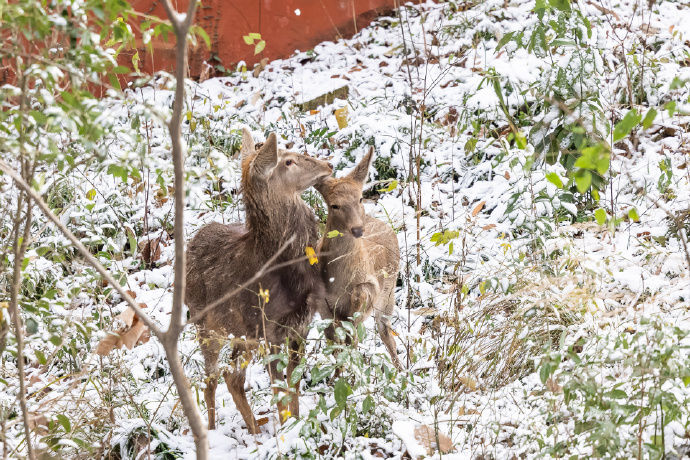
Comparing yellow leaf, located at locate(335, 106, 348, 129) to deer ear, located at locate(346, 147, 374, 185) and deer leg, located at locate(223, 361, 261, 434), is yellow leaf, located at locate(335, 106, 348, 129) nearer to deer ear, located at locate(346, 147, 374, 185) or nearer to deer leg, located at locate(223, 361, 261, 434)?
deer ear, located at locate(346, 147, 374, 185)

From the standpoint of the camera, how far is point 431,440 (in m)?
3.62

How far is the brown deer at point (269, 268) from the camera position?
4.48 meters

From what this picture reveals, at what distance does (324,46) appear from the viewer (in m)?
10.1

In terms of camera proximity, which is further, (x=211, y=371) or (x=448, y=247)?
(x=448, y=247)

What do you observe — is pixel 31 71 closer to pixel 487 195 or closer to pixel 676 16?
pixel 487 195

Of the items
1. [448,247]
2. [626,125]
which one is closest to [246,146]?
[448,247]

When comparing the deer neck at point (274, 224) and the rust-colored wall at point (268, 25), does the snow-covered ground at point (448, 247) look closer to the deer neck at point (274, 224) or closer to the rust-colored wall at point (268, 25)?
the rust-colored wall at point (268, 25)

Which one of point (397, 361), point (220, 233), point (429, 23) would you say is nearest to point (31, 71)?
point (220, 233)

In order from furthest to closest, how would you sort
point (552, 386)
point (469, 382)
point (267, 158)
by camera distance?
point (267, 158) < point (469, 382) < point (552, 386)

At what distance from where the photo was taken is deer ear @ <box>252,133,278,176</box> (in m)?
4.28

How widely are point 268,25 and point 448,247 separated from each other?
17.3 ft

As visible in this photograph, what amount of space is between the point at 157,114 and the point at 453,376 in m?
2.62

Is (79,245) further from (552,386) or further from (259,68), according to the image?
(259,68)

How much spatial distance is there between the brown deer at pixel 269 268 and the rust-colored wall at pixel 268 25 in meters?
5.36
